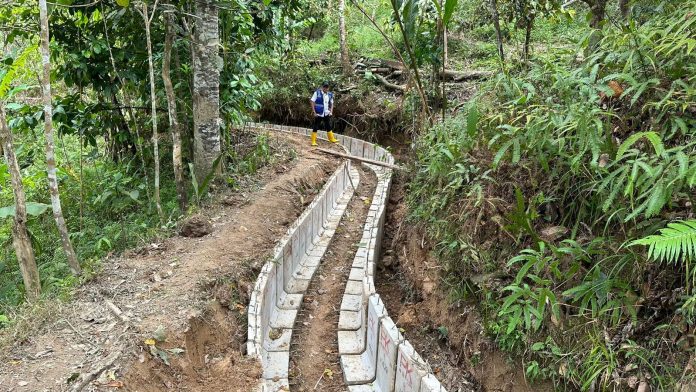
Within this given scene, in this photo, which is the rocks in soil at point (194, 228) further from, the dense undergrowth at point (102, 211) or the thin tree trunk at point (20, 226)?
the thin tree trunk at point (20, 226)

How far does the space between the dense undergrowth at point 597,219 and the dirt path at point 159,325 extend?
2398 mm

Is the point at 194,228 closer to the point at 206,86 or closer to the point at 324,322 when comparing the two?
the point at 324,322

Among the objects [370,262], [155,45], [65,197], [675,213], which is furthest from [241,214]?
[675,213]

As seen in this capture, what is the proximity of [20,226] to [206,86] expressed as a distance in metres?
3.20

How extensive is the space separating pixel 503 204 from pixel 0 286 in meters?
7.36

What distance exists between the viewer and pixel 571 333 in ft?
10.9

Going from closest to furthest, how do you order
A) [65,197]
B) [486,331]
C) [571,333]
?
[571,333] < [486,331] < [65,197]

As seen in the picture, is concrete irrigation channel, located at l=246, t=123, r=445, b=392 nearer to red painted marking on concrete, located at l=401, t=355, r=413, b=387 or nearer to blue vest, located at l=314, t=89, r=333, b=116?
red painted marking on concrete, located at l=401, t=355, r=413, b=387

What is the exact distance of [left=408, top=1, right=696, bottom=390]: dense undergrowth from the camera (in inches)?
113

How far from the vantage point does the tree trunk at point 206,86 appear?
6.70 metres

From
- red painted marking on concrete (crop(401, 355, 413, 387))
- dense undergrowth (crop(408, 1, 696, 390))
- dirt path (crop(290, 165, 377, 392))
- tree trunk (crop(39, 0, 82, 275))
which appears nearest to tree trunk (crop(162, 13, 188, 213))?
tree trunk (crop(39, 0, 82, 275))

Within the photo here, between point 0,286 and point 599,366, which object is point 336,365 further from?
point 0,286

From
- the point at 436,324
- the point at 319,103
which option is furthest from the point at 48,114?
the point at 319,103

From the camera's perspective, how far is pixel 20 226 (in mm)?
4922
